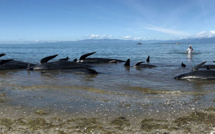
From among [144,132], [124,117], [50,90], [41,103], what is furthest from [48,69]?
[144,132]

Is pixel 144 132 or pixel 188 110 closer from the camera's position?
pixel 144 132

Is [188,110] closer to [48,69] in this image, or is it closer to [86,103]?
[86,103]

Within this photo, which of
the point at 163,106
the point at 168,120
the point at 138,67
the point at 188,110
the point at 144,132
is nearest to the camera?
the point at 144,132

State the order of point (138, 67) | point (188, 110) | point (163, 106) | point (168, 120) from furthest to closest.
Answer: point (138, 67)
point (163, 106)
point (188, 110)
point (168, 120)

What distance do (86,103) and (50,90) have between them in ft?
7.67

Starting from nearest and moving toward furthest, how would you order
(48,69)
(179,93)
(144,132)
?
(144,132) → (179,93) → (48,69)

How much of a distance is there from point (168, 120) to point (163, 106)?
104cm

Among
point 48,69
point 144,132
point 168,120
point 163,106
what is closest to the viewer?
point 144,132

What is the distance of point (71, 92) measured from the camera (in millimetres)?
7273

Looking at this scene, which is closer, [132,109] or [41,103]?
[132,109]

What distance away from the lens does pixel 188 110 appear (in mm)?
5176

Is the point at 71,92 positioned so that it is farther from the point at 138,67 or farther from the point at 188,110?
the point at 138,67

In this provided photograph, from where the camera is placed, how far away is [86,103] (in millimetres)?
5863

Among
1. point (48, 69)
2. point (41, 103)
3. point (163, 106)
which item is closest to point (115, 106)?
point (163, 106)
